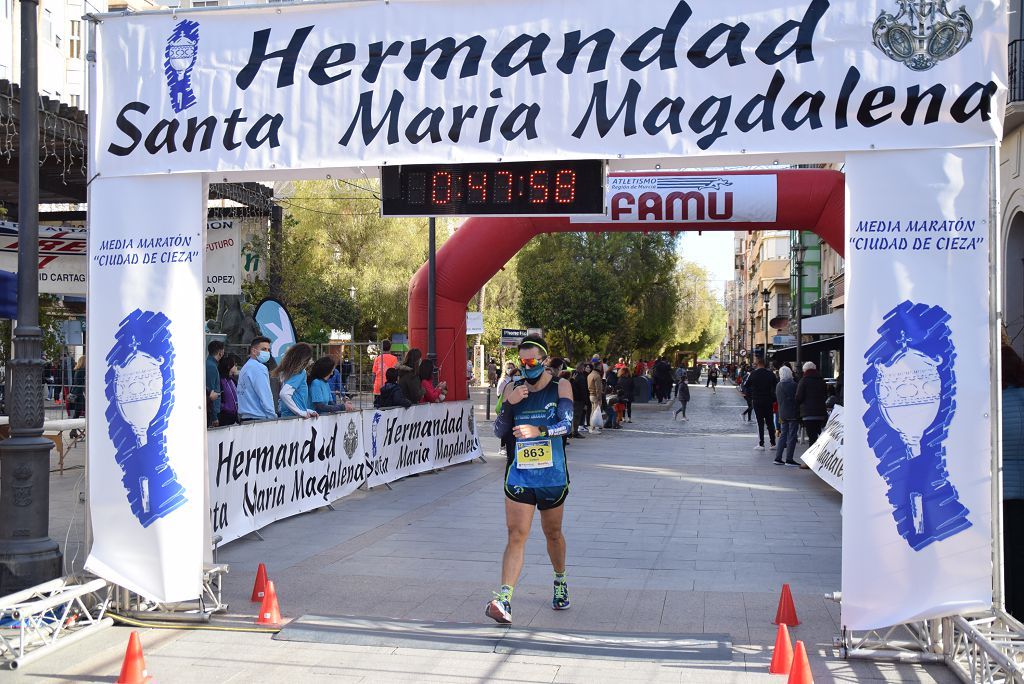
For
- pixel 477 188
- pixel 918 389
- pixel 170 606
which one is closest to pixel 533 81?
pixel 477 188

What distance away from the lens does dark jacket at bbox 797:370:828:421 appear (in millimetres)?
16078

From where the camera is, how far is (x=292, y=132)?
21.6ft

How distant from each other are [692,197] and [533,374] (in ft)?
27.4

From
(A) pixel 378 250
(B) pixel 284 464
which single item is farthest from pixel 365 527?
(A) pixel 378 250

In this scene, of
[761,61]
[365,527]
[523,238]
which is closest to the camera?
[761,61]

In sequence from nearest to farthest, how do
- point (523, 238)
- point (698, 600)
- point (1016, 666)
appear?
point (1016, 666) → point (698, 600) → point (523, 238)

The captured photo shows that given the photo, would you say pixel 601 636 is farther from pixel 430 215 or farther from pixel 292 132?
pixel 292 132

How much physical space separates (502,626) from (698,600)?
5.21 ft

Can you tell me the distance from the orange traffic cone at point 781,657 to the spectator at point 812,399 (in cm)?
1104

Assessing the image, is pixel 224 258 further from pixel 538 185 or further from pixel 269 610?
pixel 538 185

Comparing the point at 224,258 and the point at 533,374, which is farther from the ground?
the point at 224,258

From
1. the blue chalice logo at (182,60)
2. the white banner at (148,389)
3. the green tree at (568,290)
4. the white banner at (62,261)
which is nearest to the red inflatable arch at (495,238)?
the white banner at (62,261)

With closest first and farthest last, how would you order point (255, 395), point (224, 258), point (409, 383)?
point (255, 395), point (409, 383), point (224, 258)

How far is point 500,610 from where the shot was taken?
20.6 ft
